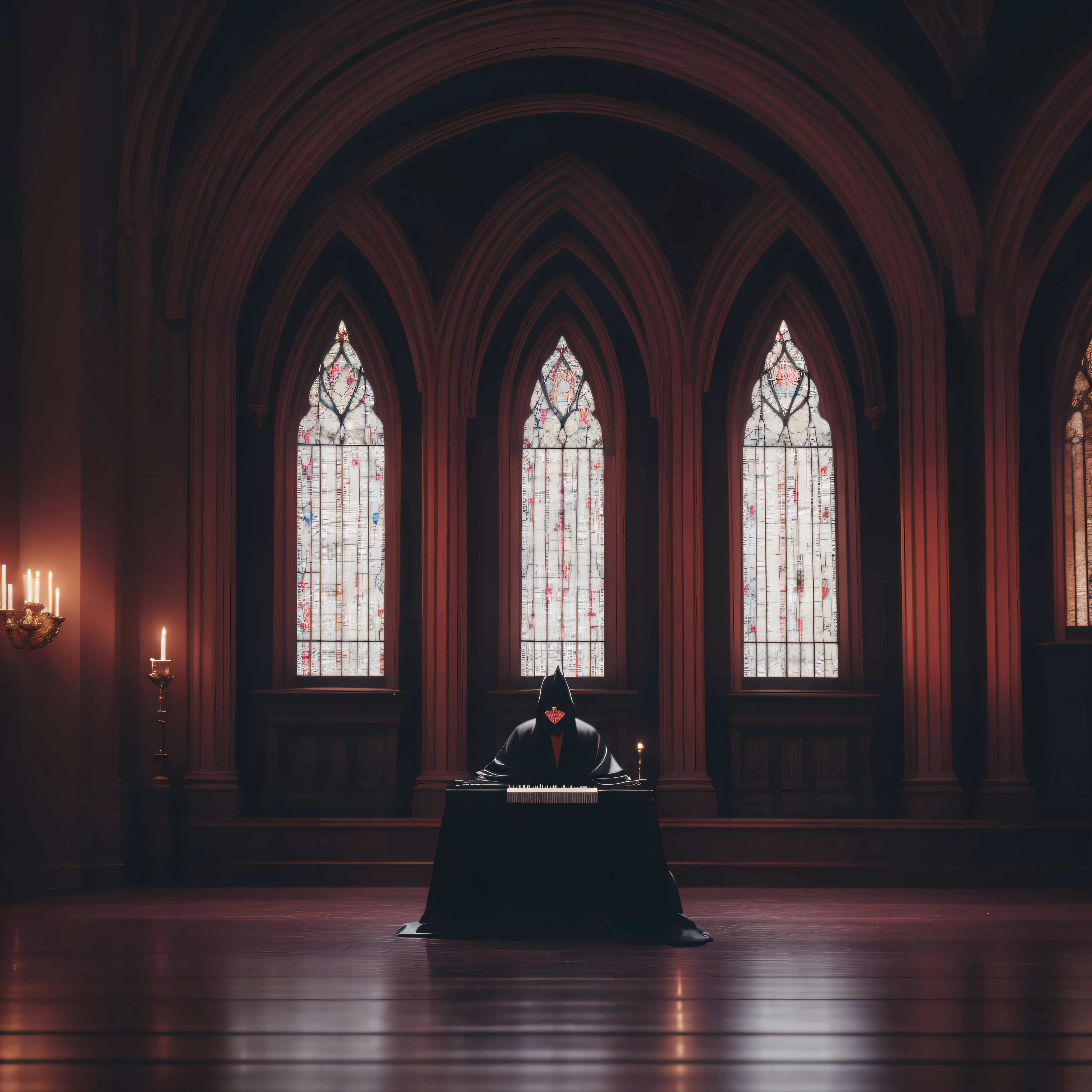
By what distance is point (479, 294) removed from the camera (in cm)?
1193

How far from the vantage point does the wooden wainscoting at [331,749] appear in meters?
11.5

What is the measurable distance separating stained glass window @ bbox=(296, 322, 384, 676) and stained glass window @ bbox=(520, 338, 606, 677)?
1547mm

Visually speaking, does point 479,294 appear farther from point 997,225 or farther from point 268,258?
point 997,225

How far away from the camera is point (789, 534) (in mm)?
12211

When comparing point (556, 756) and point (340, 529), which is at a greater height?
point (340, 529)

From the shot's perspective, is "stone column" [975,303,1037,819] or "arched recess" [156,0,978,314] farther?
"arched recess" [156,0,978,314]

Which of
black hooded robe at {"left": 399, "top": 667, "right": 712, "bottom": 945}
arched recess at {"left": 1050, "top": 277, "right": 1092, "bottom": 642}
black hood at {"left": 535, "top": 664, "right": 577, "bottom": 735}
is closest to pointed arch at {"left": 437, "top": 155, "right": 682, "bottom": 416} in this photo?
arched recess at {"left": 1050, "top": 277, "right": 1092, "bottom": 642}

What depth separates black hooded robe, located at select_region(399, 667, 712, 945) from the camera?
687 cm

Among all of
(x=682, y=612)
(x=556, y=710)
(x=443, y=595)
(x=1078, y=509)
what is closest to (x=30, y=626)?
(x=443, y=595)

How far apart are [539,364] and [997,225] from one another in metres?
4.66

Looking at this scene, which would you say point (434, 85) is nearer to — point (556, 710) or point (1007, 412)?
point (1007, 412)

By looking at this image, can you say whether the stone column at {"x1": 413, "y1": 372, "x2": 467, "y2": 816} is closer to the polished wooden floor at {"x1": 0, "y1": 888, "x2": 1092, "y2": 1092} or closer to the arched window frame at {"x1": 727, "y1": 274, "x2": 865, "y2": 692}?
the arched window frame at {"x1": 727, "y1": 274, "x2": 865, "y2": 692}

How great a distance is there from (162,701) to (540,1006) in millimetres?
5638

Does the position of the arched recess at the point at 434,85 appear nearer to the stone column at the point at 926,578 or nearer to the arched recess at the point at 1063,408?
the stone column at the point at 926,578
